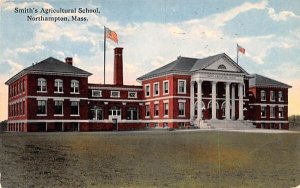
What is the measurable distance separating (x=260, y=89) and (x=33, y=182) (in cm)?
3518

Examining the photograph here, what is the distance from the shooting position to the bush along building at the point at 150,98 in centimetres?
3397

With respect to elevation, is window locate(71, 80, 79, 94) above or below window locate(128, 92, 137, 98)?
above

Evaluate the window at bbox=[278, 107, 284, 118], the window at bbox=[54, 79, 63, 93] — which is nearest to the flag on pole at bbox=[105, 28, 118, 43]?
the window at bbox=[54, 79, 63, 93]

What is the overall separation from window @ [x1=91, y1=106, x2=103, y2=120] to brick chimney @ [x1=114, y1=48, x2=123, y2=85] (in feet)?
9.21

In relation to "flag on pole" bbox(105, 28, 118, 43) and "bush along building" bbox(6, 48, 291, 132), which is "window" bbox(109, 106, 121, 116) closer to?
"bush along building" bbox(6, 48, 291, 132)

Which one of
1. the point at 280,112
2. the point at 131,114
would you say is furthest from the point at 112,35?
the point at 280,112

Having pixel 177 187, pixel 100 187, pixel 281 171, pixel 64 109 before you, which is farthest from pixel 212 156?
pixel 64 109

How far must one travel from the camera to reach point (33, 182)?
34.1 feet

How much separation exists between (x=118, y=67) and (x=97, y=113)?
14.6 feet

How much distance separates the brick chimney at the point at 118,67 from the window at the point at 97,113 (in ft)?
9.21

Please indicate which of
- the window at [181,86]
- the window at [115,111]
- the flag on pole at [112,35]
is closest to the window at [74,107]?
the window at [115,111]

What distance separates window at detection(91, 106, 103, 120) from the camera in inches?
1560

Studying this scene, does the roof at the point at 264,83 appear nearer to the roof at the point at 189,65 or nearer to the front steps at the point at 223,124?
the roof at the point at 189,65

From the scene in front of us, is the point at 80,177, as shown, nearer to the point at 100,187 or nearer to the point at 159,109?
the point at 100,187
